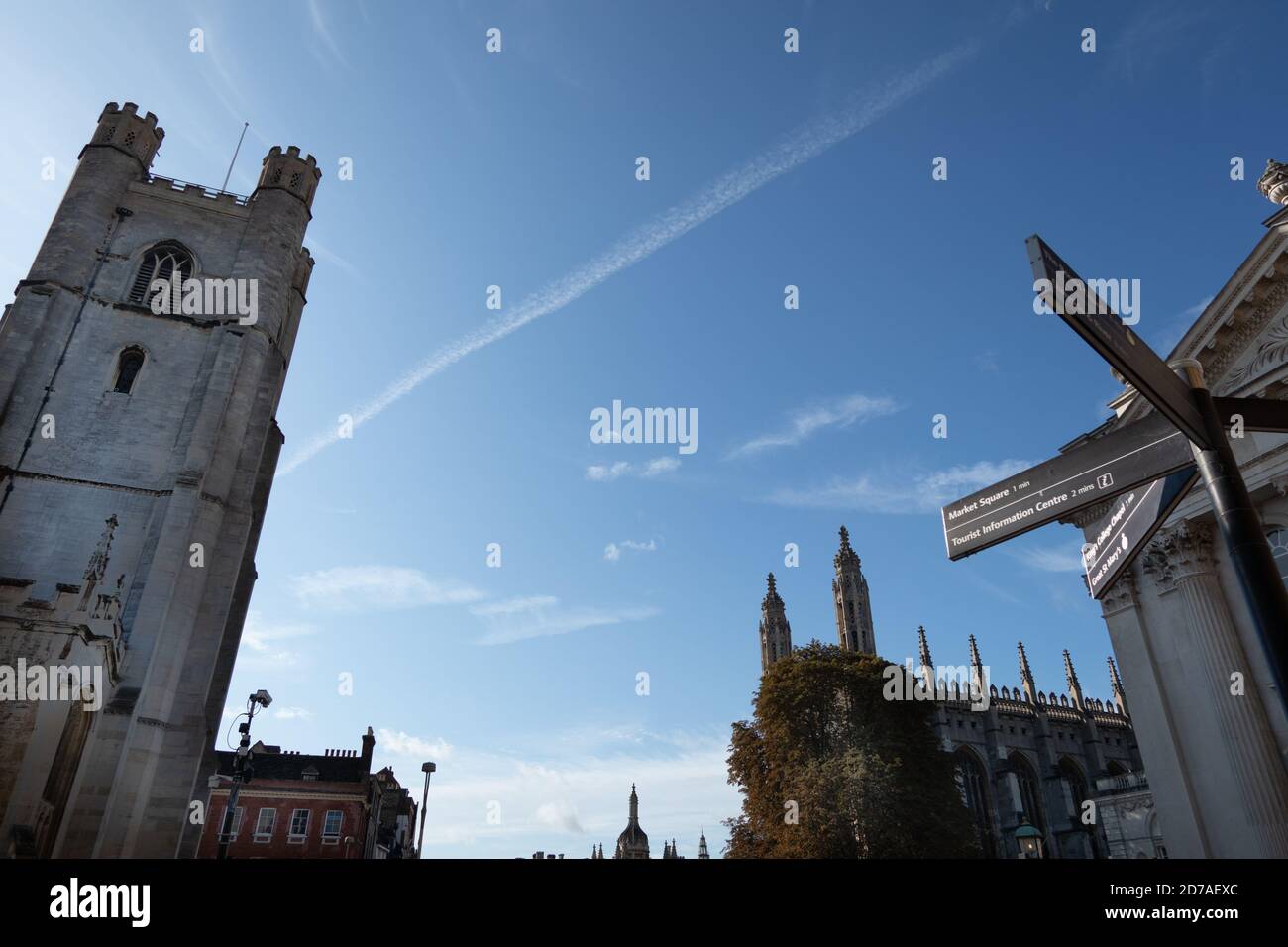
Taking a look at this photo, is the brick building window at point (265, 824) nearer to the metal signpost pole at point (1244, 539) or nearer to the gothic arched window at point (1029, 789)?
the metal signpost pole at point (1244, 539)

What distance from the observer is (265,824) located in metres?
52.8

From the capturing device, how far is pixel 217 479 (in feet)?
101

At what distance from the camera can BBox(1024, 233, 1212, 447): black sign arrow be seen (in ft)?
13.6

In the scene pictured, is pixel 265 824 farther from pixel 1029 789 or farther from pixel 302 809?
pixel 1029 789

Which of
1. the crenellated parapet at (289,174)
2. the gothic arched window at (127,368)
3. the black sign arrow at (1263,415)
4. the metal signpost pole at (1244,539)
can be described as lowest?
the metal signpost pole at (1244,539)

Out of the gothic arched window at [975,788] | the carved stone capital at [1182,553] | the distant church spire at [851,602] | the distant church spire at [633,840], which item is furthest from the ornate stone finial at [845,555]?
the carved stone capital at [1182,553]

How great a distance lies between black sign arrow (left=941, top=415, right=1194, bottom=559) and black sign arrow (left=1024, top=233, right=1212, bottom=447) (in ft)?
1.42

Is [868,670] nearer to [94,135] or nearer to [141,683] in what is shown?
[141,683]

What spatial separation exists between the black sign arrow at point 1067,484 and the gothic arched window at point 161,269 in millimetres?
37610

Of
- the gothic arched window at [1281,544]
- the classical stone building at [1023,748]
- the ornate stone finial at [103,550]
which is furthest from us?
the classical stone building at [1023,748]

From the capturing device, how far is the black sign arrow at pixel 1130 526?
4.92 metres

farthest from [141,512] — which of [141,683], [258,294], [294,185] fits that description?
[294,185]

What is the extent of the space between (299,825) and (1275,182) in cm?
6262

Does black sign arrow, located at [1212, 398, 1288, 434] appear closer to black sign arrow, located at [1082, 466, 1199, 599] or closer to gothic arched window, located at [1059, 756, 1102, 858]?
black sign arrow, located at [1082, 466, 1199, 599]
